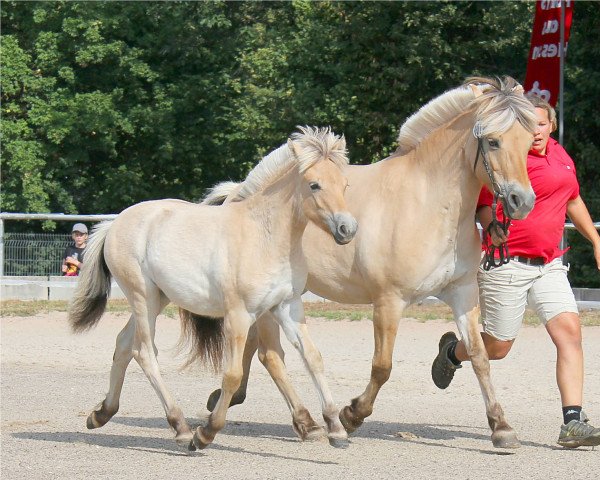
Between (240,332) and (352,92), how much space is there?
57.8 feet

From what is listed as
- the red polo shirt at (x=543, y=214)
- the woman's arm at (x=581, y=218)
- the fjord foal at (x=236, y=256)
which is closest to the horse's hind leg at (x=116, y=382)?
the fjord foal at (x=236, y=256)

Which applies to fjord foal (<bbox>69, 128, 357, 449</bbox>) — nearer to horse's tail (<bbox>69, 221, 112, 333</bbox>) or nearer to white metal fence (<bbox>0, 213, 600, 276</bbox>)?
horse's tail (<bbox>69, 221, 112, 333</bbox>)

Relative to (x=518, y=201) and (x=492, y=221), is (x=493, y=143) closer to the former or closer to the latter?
(x=518, y=201)

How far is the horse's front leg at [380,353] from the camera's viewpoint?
6062 mm

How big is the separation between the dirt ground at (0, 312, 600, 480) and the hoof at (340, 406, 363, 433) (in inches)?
4.0

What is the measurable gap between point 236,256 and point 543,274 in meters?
1.76

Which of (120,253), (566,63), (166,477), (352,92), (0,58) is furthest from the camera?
(0,58)

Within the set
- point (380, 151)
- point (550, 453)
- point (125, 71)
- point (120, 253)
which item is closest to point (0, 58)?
point (125, 71)

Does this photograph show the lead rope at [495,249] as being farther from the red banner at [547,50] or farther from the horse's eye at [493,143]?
the red banner at [547,50]

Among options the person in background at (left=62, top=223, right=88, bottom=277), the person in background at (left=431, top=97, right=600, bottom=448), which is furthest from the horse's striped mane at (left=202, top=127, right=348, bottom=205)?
the person in background at (left=62, top=223, right=88, bottom=277)

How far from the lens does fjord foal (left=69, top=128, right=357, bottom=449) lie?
5.69m

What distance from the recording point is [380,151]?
23.5 meters

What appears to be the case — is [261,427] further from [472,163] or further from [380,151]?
[380,151]

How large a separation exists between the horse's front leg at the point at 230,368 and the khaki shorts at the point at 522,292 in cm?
145
